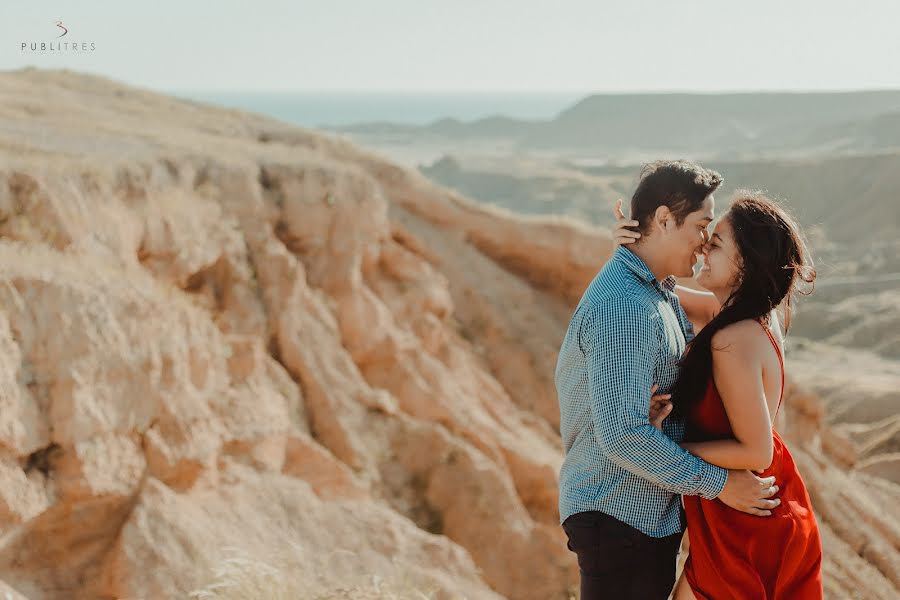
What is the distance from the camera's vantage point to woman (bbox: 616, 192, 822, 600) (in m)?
3.13

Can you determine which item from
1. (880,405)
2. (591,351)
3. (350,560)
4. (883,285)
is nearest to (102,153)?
(350,560)

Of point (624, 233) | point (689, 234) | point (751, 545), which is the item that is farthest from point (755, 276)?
point (751, 545)

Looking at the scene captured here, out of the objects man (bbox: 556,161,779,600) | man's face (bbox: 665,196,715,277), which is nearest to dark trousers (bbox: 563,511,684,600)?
man (bbox: 556,161,779,600)

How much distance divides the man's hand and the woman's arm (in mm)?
38

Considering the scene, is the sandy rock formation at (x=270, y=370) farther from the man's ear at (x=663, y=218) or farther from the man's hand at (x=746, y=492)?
the man's ear at (x=663, y=218)

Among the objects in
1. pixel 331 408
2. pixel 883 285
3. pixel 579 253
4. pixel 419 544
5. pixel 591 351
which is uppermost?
pixel 591 351

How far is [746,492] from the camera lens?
3.14m

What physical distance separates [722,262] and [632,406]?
2.46 ft

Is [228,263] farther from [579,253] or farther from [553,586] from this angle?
[579,253]

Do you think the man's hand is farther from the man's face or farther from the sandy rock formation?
the sandy rock formation

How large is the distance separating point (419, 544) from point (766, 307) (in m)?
5.80

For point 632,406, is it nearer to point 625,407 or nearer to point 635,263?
point 625,407

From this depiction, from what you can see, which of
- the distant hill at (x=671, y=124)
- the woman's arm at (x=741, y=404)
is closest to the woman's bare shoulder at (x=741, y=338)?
the woman's arm at (x=741, y=404)

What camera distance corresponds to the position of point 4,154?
8.41 meters
